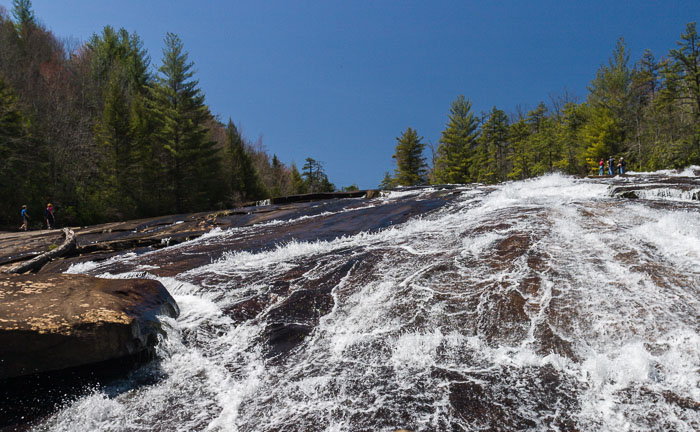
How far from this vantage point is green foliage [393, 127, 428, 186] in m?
50.9

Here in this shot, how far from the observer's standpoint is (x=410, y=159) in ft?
168

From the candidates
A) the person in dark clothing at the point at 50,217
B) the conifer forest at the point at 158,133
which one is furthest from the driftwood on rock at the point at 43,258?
the conifer forest at the point at 158,133

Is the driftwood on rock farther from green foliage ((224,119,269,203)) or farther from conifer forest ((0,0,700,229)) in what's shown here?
green foliage ((224,119,269,203))

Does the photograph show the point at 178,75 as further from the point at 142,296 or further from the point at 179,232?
the point at 142,296

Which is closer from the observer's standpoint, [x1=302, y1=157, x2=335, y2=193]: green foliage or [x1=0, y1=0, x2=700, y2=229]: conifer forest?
[x1=0, y1=0, x2=700, y2=229]: conifer forest

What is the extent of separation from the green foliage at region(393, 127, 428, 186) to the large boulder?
160 ft

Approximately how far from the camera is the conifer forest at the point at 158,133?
80.8 feet

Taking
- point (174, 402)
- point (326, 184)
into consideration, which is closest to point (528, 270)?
point (174, 402)

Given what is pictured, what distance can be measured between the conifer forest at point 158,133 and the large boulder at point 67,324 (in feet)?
84.4

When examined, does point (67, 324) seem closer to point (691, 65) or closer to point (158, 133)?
point (158, 133)

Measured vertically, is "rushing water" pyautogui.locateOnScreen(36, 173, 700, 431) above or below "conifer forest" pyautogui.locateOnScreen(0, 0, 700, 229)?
below

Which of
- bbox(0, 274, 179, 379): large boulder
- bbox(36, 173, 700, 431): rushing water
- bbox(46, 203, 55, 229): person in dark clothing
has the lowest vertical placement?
bbox(36, 173, 700, 431): rushing water

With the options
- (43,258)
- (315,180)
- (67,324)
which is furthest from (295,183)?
(67,324)

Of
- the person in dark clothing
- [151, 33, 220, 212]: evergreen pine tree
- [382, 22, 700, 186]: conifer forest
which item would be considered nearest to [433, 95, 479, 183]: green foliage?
[382, 22, 700, 186]: conifer forest
